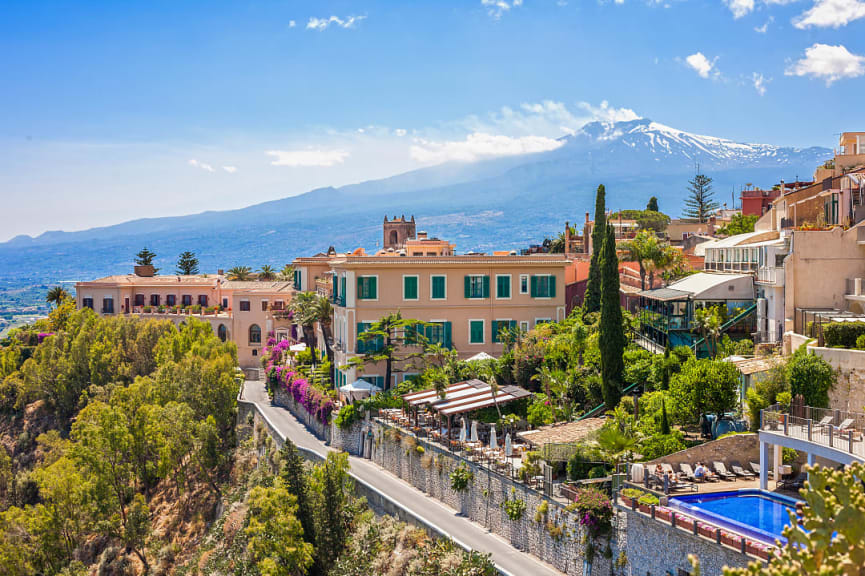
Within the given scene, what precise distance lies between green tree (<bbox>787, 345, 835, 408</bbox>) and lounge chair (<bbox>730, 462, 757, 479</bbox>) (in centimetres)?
266

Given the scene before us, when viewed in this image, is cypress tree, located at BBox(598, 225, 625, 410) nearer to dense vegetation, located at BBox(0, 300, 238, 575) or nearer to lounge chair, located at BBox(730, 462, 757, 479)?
lounge chair, located at BBox(730, 462, 757, 479)

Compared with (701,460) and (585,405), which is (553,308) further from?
(701,460)

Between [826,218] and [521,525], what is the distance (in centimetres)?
1871

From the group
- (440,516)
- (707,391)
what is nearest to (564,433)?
(707,391)

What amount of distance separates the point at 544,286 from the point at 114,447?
80.0 ft

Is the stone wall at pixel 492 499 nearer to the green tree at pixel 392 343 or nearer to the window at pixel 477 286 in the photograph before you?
the green tree at pixel 392 343

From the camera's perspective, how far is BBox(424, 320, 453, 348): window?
43000 millimetres

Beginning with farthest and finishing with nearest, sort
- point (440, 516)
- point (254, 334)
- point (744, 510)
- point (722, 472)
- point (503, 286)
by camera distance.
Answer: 1. point (254, 334)
2. point (503, 286)
3. point (440, 516)
4. point (722, 472)
5. point (744, 510)

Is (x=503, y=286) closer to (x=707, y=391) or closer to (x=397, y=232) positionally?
(x=707, y=391)

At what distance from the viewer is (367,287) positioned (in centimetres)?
4272

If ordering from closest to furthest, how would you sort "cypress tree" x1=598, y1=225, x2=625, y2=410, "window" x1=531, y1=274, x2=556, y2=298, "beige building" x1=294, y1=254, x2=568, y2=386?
"cypress tree" x1=598, y1=225, x2=625, y2=410 < "beige building" x1=294, y1=254, x2=568, y2=386 < "window" x1=531, y1=274, x2=556, y2=298

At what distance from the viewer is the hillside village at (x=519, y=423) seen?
68.1 ft

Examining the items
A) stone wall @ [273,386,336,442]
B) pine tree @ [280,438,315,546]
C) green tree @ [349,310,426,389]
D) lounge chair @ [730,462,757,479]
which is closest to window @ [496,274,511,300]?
green tree @ [349,310,426,389]

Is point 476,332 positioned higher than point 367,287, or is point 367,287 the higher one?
point 367,287
